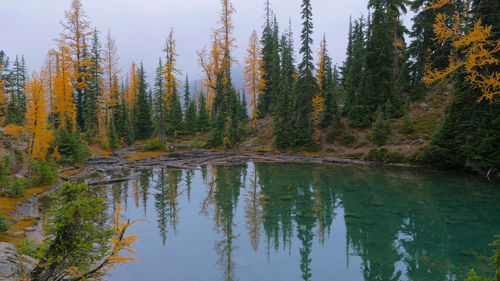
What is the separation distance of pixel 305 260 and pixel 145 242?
6436mm

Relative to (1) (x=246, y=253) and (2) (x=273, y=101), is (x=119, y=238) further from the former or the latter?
(2) (x=273, y=101)

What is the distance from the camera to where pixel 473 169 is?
2208cm

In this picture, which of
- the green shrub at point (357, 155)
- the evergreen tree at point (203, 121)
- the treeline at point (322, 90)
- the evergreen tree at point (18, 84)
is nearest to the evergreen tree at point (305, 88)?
the treeline at point (322, 90)

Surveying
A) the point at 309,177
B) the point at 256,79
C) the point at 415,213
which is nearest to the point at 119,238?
the point at 415,213

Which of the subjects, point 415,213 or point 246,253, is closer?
point 246,253

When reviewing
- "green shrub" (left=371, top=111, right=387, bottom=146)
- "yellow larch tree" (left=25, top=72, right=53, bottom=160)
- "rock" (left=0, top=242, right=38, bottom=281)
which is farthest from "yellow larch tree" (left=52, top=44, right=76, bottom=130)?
"green shrub" (left=371, top=111, right=387, bottom=146)

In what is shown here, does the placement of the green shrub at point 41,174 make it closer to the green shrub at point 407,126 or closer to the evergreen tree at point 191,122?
the green shrub at point 407,126

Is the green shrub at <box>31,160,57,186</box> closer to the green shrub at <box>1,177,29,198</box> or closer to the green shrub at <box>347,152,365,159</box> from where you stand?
the green shrub at <box>1,177,29,198</box>

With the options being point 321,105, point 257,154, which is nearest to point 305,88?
point 321,105

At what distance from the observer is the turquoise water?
8789mm

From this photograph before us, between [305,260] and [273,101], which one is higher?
[273,101]

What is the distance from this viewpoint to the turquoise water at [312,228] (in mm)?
8789

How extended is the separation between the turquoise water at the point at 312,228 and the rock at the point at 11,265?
2.48 m

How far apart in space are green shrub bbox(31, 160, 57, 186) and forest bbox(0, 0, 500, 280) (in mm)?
80
